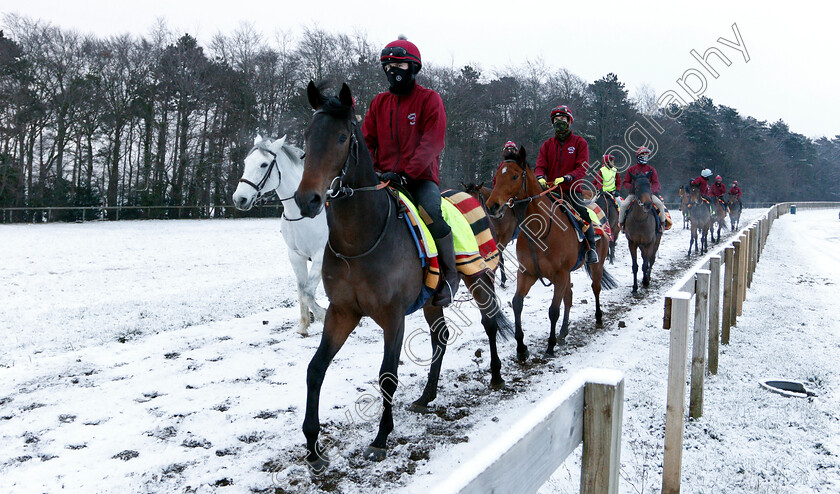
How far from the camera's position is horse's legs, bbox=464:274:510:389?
5.33 metres

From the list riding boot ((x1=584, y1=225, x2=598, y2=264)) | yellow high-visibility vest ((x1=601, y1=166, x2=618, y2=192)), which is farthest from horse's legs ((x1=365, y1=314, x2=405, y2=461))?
yellow high-visibility vest ((x1=601, y1=166, x2=618, y2=192))

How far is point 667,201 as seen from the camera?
5197 centimetres

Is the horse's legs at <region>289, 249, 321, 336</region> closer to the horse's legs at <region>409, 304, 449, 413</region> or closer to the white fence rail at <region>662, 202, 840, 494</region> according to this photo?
the horse's legs at <region>409, 304, 449, 413</region>

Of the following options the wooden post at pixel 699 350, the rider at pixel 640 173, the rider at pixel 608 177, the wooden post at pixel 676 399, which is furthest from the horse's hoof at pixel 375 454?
the rider at pixel 608 177

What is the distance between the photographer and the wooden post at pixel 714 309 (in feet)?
17.3

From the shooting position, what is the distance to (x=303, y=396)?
4926 mm

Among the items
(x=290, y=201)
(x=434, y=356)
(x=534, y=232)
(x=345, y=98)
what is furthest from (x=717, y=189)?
(x=345, y=98)

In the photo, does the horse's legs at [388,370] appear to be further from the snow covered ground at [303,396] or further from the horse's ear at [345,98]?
the horse's ear at [345,98]

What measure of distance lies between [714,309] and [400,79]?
4020mm

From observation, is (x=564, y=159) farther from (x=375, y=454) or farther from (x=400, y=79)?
(x=375, y=454)

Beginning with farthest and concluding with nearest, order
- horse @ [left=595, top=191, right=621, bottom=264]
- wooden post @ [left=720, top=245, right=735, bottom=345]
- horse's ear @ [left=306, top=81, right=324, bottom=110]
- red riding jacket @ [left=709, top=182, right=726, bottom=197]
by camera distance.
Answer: red riding jacket @ [left=709, top=182, right=726, bottom=197] → horse @ [left=595, top=191, right=621, bottom=264] → wooden post @ [left=720, top=245, right=735, bottom=345] → horse's ear @ [left=306, top=81, right=324, bottom=110]

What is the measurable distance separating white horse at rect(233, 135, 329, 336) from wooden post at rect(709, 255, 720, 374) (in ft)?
15.4

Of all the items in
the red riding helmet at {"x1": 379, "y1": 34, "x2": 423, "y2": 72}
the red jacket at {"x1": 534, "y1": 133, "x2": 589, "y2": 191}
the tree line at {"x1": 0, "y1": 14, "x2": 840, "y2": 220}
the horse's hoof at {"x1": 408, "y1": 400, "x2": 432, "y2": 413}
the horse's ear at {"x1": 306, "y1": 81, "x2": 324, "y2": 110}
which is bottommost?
the horse's hoof at {"x1": 408, "y1": 400, "x2": 432, "y2": 413}

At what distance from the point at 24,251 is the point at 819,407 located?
19977mm
